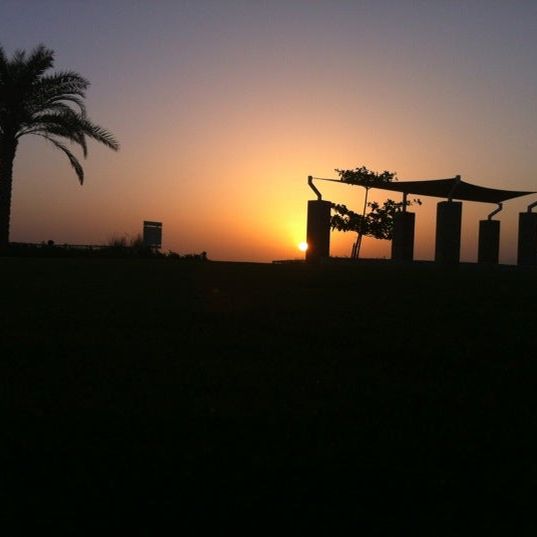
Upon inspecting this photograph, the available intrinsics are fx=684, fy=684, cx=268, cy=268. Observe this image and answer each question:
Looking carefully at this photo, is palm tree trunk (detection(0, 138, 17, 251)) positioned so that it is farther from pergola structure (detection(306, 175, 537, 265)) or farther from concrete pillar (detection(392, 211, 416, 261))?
concrete pillar (detection(392, 211, 416, 261))

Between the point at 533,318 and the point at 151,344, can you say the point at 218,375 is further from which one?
the point at 533,318

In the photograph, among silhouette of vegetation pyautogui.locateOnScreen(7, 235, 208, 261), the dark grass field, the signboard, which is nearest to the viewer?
the dark grass field

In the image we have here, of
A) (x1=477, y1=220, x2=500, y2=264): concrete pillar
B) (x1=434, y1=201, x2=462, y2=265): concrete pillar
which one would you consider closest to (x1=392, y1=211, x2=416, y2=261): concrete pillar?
(x1=434, y1=201, x2=462, y2=265): concrete pillar

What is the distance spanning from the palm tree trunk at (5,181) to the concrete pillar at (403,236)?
39.6 ft

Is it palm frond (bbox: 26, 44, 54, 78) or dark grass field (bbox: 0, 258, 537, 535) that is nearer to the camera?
dark grass field (bbox: 0, 258, 537, 535)

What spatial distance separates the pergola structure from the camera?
19.5 m

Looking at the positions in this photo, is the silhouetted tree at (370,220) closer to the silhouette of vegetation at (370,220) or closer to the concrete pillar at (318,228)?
the silhouette of vegetation at (370,220)

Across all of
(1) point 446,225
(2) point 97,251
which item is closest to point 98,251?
(2) point 97,251

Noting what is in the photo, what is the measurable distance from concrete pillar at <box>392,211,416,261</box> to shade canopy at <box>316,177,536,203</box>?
3.16 feet

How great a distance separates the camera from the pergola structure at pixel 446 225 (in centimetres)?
1948

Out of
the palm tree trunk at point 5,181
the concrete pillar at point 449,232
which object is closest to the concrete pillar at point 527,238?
the concrete pillar at point 449,232

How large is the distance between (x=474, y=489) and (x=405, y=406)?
3.37 ft

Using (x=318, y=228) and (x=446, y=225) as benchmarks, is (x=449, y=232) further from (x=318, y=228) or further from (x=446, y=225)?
(x=318, y=228)

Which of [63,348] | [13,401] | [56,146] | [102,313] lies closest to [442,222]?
[56,146]
